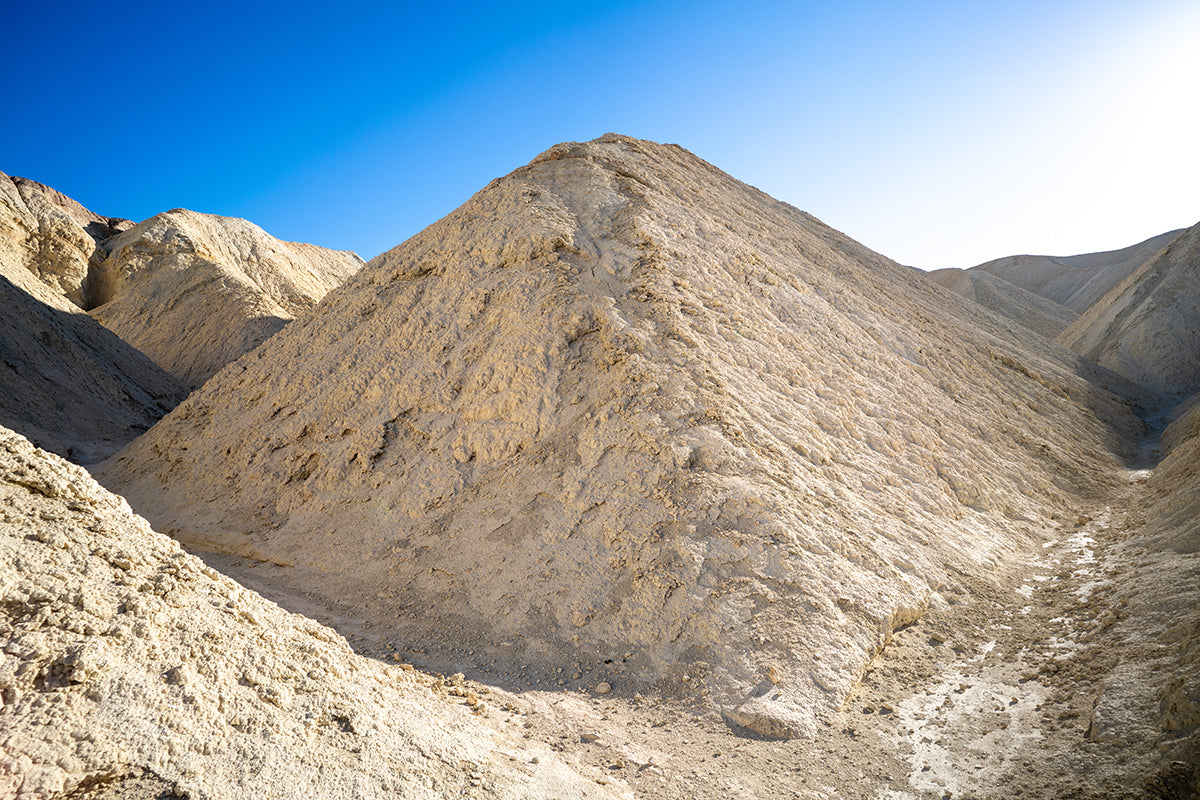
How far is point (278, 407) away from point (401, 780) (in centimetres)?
584

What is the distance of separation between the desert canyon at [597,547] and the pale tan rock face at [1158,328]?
309 inches

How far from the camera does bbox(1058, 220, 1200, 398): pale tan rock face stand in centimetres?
1656

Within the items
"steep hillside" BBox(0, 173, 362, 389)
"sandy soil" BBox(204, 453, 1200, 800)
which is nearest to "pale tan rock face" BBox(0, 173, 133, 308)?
"steep hillside" BBox(0, 173, 362, 389)

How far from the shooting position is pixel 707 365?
20.3 ft

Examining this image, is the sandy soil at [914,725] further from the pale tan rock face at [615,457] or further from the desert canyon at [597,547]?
the pale tan rock face at [615,457]

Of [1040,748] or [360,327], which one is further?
[360,327]

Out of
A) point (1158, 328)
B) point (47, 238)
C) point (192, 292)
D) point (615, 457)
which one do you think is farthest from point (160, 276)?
point (1158, 328)

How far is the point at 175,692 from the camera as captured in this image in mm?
2531

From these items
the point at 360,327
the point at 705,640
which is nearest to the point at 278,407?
the point at 360,327

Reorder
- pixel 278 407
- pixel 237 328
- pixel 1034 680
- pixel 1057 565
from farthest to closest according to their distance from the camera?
1. pixel 237 328
2. pixel 278 407
3. pixel 1057 565
4. pixel 1034 680

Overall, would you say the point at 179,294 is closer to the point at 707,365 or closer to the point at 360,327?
the point at 360,327

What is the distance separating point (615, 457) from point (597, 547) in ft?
2.66

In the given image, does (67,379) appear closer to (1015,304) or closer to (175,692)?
(175,692)

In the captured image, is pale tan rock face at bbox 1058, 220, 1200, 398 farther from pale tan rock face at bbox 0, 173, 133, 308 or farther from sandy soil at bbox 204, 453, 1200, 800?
pale tan rock face at bbox 0, 173, 133, 308
